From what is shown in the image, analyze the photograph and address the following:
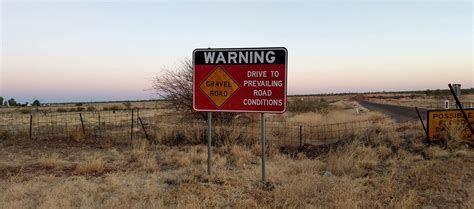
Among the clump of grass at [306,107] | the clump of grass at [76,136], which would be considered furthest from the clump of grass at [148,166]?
the clump of grass at [306,107]

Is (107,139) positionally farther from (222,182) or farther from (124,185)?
(222,182)

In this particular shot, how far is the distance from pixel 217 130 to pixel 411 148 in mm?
6811

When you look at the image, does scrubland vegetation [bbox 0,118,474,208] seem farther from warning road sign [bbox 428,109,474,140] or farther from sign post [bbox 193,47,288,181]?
sign post [bbox 193,47,288,181]

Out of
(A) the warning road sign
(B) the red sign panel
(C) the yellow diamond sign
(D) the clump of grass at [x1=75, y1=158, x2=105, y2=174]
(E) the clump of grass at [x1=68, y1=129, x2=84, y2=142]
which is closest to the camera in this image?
(B) the red sign panel

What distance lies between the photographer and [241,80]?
6.79 metres

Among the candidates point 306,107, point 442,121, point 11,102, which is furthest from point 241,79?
point 11,102

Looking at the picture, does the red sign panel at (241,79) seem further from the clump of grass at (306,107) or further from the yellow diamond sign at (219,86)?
the clump of grass at (306,107)

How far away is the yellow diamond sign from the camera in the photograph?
6859 millimetres

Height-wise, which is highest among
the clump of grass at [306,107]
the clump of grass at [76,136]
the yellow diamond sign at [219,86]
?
the yellow diamond sign at [219,86]

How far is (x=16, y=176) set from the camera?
7586 millimetres

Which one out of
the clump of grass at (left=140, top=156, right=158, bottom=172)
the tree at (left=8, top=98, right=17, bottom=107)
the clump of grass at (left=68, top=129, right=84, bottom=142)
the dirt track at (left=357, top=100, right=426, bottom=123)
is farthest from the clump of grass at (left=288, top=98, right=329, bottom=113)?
the tree at (left=8, top=98, right=17, bottom=107)

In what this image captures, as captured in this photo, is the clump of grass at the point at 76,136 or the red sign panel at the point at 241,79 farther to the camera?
the clump of grass at the point at 76,136

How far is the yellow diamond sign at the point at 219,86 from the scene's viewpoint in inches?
270

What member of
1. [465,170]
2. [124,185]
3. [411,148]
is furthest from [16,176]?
[411,148]
